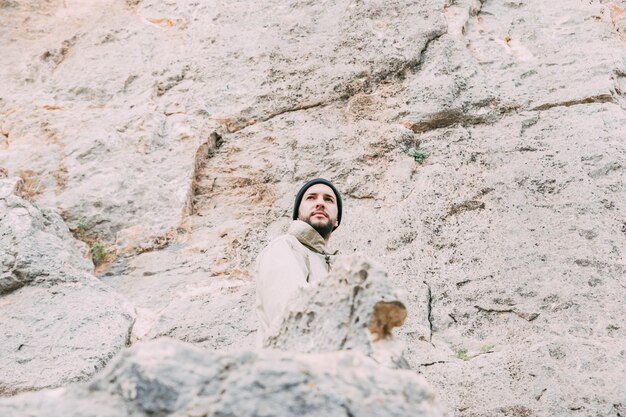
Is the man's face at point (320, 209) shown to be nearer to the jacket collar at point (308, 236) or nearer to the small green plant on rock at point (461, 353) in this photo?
the jacket collar at point (308, 236)

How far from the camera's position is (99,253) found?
5.42m

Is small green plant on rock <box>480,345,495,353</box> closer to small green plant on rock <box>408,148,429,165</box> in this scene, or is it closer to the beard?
the beard

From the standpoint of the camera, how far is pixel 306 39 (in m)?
6.73

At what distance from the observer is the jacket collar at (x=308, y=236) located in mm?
3934

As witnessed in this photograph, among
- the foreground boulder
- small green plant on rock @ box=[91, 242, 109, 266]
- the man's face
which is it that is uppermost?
the foreground boulder

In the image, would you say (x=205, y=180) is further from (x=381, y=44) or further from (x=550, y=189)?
(x=550, y=189)

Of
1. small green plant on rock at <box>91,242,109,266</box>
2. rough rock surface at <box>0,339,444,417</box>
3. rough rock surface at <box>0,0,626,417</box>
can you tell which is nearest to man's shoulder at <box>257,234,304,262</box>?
rough rock surface at <box>0,0,626,417</box>

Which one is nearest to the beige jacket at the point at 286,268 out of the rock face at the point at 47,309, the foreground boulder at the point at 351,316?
the foreground boulder at the point at 351,316

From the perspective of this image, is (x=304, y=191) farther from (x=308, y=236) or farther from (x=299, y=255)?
(x=299, y=255)

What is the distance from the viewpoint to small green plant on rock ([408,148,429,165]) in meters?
5.50

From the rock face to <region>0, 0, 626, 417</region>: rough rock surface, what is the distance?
0.27 m

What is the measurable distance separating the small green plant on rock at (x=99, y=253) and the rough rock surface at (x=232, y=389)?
339cm

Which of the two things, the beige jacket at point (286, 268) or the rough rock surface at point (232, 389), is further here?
the beige jacket at point (286, 268)

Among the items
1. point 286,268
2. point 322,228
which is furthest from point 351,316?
point 322,228
